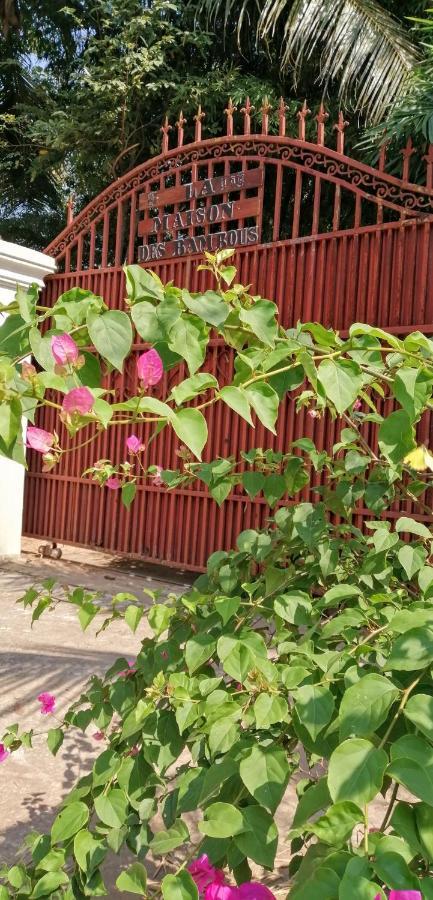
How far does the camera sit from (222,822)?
93 centimetres

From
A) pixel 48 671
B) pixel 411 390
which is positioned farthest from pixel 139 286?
pixel 48 671

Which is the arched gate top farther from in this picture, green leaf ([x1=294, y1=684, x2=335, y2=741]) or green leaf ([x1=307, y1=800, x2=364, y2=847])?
green leaf ([x1=307, y1=800, x2=364, y2=847])

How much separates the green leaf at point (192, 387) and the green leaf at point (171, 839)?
0.59m

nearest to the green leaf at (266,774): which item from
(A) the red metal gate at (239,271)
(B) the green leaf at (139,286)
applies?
(B) the green leaf at (139,286)

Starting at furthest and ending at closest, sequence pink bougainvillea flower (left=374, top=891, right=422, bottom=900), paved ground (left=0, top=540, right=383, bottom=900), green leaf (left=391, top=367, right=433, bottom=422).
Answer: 1. paved ground (left=0, top=540, right=383, bottom=900)
2. green leaf (left=391, top=367, right=433, bottom=422)
3. pink bougainvillea flower (left=374, top=891, right=422, bottom=900)

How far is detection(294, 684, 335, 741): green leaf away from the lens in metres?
0.95

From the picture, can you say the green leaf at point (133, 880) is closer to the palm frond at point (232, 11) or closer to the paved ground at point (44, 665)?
the paved ground at point (44, 665)

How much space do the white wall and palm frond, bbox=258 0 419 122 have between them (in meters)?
4.14

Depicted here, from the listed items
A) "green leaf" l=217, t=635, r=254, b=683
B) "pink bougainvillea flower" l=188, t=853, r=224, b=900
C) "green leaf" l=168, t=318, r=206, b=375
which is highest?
"green leaf" l=168, t=318, r=206, b=375

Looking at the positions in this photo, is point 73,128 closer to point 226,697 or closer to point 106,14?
point 106,14

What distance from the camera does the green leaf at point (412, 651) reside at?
834mm

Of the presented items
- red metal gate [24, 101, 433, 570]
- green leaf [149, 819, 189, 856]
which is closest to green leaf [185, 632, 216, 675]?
green leaf [149, 819, 189, 856]

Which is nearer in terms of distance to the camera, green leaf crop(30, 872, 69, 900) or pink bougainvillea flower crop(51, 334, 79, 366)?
pink bougainvillea flower crop(51, 334, 79, 366)

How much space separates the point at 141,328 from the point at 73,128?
10040mm
